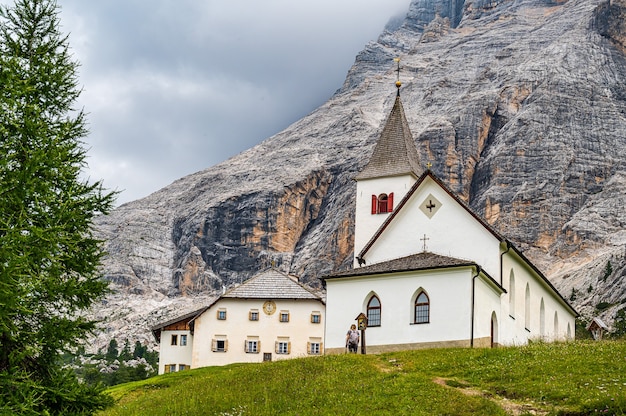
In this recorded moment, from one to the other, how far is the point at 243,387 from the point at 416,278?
44.8ft

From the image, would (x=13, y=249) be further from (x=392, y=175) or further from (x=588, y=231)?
(x=588, y=231)

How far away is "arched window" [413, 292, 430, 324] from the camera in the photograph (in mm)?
43781

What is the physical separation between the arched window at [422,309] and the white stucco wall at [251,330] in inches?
1272

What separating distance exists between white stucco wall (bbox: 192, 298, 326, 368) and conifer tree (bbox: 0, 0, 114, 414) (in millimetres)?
54238

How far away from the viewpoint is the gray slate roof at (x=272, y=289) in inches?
3004

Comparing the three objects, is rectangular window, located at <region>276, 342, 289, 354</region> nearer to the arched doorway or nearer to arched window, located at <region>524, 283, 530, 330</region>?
arched window, located at <region>524, 283, 530, 330</region>

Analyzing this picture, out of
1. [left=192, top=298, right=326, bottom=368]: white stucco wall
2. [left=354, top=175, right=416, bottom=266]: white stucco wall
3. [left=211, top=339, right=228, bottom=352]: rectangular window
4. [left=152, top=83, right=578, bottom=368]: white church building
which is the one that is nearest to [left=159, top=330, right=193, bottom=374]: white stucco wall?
[left=192, top=298, right=326, bottom=368]: white stucco wall

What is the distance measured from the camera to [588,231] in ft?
634

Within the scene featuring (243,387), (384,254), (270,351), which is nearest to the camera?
(243,387)

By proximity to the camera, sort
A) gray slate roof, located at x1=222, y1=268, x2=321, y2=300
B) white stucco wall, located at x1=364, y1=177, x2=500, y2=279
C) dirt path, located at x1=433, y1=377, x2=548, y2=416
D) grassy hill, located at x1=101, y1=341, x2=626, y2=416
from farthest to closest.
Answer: gray slate roof, located at x1=222, y1=268, x2=321, y2=300 < white stucco wall, located at x1=364, y1=177, x2=500, y2=279 < grassy hill, located at x1=101, y1=341, x2=626, y2=416 < dirt path, located at x1=433, y1=377, x2=548, y2=416

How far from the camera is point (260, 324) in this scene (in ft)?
251

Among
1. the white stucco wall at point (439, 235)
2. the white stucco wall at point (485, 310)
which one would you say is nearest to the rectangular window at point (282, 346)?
A: the white stucco wall at point (439, 235)

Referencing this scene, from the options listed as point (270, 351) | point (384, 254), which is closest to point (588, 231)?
point (270, 351)

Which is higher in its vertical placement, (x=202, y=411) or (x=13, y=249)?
(x=13, y=249)
